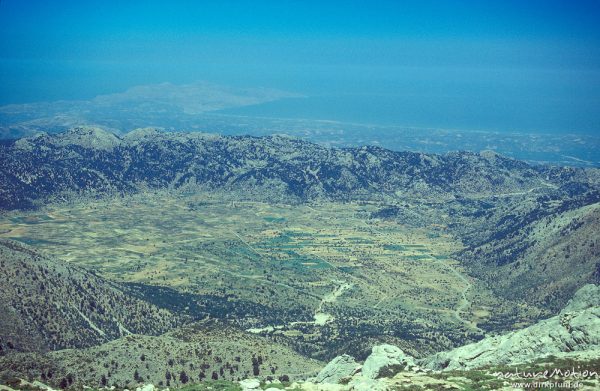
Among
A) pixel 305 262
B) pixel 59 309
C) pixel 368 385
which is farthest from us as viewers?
pixel 305 262

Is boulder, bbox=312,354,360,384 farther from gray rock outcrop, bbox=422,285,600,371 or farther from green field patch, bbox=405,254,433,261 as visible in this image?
green field patch, bbox=405,254,433,261

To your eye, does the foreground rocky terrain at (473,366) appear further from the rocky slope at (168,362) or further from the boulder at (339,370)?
the rocky slope at (168,362)

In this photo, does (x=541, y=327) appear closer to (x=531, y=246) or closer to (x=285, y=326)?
(x=285, y=326)

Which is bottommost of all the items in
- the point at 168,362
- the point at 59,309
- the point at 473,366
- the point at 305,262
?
the point at 305,262

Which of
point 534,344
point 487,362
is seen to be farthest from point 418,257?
point 534,344

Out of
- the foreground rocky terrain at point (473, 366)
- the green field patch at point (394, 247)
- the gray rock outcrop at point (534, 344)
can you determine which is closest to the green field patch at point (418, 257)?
the green field patch at point (394, 247)

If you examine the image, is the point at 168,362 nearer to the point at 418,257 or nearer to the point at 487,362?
the point at 487,362

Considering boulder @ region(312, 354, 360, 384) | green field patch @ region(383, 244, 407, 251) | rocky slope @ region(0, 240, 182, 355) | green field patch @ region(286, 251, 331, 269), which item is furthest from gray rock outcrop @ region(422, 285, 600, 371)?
green field patch @ region(383, 244, 407, 251)
